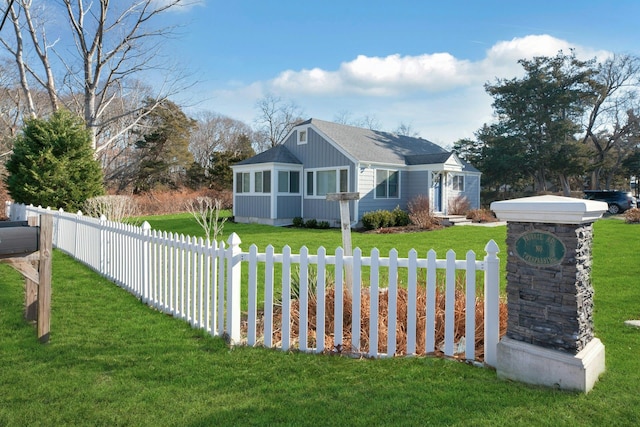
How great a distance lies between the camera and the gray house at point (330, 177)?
16.7 m

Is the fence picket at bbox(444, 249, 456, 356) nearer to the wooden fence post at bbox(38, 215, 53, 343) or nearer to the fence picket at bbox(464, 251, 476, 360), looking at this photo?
the fence picket at bbox(464, 251, 476, 360)

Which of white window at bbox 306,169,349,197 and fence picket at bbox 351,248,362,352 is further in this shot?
white window at bbox 306,169,349,197

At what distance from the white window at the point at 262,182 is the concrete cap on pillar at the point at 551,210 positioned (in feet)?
48.9

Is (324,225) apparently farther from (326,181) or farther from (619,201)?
(619,201)

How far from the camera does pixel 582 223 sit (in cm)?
287

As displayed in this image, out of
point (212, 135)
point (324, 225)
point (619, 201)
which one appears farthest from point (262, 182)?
point (212, 135)

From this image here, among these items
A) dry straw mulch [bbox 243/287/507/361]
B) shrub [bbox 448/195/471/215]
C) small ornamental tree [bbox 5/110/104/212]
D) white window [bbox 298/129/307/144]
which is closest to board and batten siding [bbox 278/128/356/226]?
white window [bbox 298/129/307/144]

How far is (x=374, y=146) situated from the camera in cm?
1892

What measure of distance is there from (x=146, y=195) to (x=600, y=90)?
31.7m

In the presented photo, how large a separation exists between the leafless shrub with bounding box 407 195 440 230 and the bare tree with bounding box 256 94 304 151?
87.6 feet

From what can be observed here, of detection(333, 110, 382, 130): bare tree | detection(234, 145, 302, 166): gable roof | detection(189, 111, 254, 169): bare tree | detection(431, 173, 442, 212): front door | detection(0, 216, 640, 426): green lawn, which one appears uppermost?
detection(333, 110, 382, 130): bare tree

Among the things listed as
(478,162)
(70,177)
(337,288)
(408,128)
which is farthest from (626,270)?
(408,128)

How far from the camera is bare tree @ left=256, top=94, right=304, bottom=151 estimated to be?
42.0 m

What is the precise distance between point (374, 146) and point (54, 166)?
1214 centimetres
